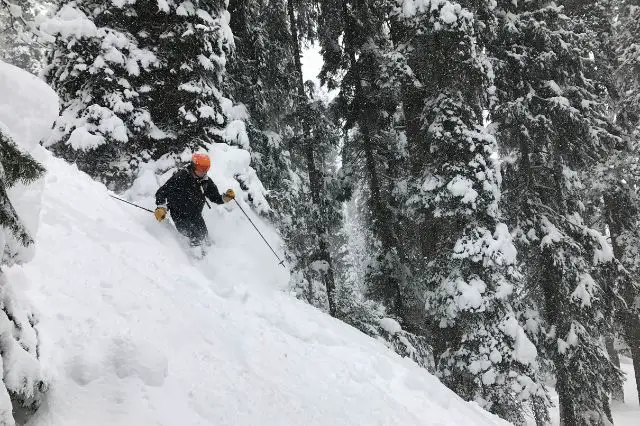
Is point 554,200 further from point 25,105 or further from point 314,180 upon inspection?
point 25,105

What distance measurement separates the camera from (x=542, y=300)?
1505 centimetres

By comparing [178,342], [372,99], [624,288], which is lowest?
[624,288]

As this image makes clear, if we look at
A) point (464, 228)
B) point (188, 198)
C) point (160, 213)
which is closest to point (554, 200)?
point (464, 228)

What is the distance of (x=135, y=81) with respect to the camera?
33.1 feet

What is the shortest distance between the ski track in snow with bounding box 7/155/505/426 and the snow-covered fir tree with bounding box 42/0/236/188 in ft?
5.52

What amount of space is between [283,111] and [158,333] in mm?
11877

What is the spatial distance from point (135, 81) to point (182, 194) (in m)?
3.58

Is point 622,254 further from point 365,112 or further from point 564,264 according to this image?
point 365,112

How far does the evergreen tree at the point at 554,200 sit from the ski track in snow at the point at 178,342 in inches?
314

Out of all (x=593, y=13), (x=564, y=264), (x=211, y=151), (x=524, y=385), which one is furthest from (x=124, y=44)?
(x=593, y=13)

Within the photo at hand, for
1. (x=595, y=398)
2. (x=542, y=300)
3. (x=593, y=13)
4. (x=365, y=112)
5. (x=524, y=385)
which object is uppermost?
(x=593, y=13)

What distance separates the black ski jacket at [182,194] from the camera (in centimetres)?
798

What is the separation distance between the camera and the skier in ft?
26.2

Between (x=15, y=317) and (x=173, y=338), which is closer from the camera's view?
(x=15, y=317)
